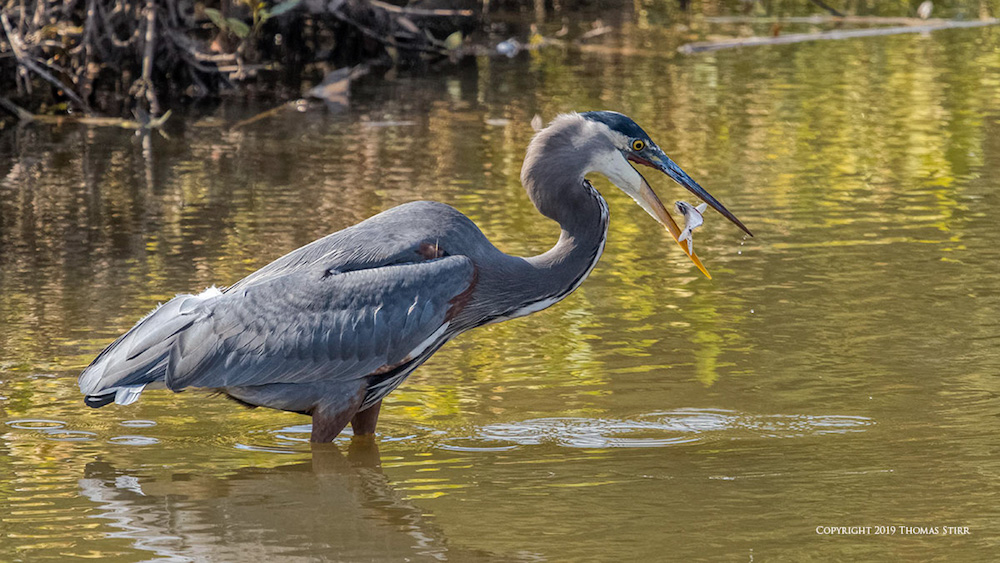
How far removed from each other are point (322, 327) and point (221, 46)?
9.67m

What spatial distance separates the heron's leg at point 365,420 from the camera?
20.2ft

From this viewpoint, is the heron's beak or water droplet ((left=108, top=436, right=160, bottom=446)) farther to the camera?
the heron's beak

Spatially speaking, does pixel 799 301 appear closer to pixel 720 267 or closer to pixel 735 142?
pixel 720 267

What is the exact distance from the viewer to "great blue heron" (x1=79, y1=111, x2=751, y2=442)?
19.3ft

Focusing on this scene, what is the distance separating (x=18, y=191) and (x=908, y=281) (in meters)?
6.56

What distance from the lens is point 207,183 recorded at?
36.8 feet

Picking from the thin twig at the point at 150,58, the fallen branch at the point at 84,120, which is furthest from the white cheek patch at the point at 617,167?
the thin twig at the point at 150,58

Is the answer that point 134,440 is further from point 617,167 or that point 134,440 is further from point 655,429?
point 617,167

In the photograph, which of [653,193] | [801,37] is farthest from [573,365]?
[801,37]

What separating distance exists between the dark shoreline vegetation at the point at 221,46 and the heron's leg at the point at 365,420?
23.8 feet

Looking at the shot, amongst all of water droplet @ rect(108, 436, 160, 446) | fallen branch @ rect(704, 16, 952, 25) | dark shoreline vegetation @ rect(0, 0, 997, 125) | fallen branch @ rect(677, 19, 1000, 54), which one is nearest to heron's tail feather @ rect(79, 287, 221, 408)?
water droplet @ rect(108, 436, 160, 446)

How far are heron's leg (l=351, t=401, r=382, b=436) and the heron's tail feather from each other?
2.45 ft

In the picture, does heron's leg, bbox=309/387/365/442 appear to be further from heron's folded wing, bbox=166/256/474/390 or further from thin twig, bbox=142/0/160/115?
thin twig, bbox=142/0/160/115

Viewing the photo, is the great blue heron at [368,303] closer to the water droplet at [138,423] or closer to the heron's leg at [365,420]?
the heron's leg at [365,420]
